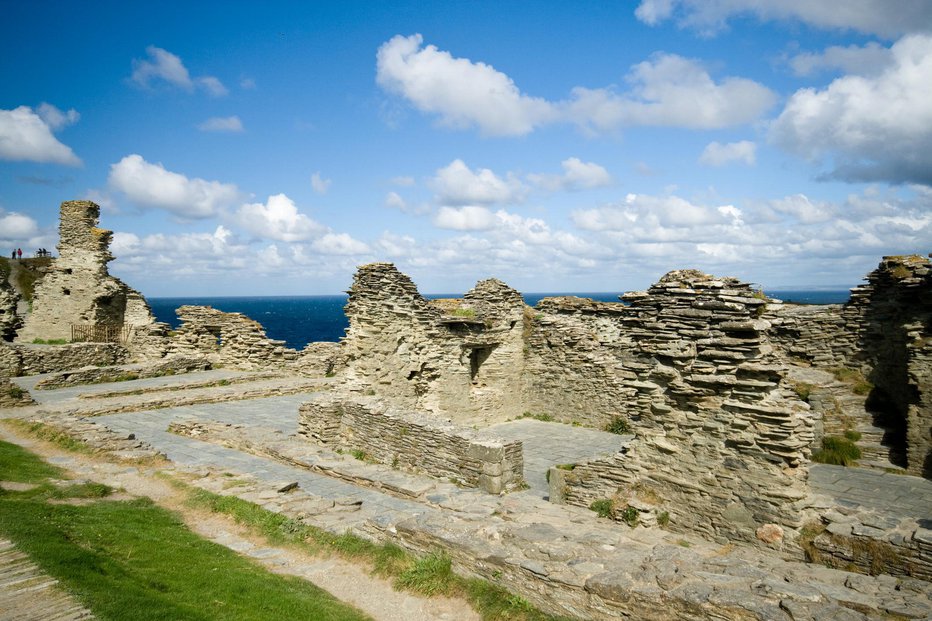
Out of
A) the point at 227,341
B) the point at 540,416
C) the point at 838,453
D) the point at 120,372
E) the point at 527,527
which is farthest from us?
the point at 227,341

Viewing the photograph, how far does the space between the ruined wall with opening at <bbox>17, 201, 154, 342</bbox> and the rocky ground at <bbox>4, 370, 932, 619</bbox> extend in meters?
13.5

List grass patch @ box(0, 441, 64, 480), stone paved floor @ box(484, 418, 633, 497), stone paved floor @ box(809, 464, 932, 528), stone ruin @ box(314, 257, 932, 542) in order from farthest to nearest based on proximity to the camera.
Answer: stone paved floor @ box(484, 418, 633, 497) < stone paved floor @ box(809, 464, 932, 528) < grass patch @ box(0, 441, 64, 480) < stone ruin @ box(314, 257, 932, 542)

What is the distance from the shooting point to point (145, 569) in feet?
21.5

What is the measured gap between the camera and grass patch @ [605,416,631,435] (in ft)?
58.2

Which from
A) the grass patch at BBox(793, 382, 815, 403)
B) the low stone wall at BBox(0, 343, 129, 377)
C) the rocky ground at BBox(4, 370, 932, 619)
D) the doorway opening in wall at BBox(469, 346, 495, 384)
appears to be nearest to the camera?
the rocky ground at BBox(4, 370, 932, 619)

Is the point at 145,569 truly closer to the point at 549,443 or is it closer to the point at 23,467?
the point at 23,467

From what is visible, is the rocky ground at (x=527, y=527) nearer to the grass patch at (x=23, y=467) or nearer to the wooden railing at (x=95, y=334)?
the grass patch at (x=23, y=467)

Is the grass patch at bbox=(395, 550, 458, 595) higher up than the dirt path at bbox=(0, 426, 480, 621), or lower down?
higher up

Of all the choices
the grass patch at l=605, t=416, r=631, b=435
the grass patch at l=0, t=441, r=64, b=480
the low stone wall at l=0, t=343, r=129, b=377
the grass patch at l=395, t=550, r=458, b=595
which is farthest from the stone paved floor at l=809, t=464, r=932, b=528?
the low stone wall at l=0, t=343, r=129, b=377

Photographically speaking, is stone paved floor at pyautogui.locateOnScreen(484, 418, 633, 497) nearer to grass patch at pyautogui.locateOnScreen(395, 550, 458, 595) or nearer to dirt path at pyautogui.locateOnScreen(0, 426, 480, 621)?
grass patch at pyautogui.locateOnScreen(395, 550, 458, 595)

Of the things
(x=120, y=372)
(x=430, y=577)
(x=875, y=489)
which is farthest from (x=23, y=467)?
(x=875, y=489)

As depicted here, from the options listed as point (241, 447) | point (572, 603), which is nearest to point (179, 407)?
point (241, 447)

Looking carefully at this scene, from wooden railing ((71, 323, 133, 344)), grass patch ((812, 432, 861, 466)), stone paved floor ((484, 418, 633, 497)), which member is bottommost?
stone paved floor ((484, 418, 633, 497))

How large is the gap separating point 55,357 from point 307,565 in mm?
23358
